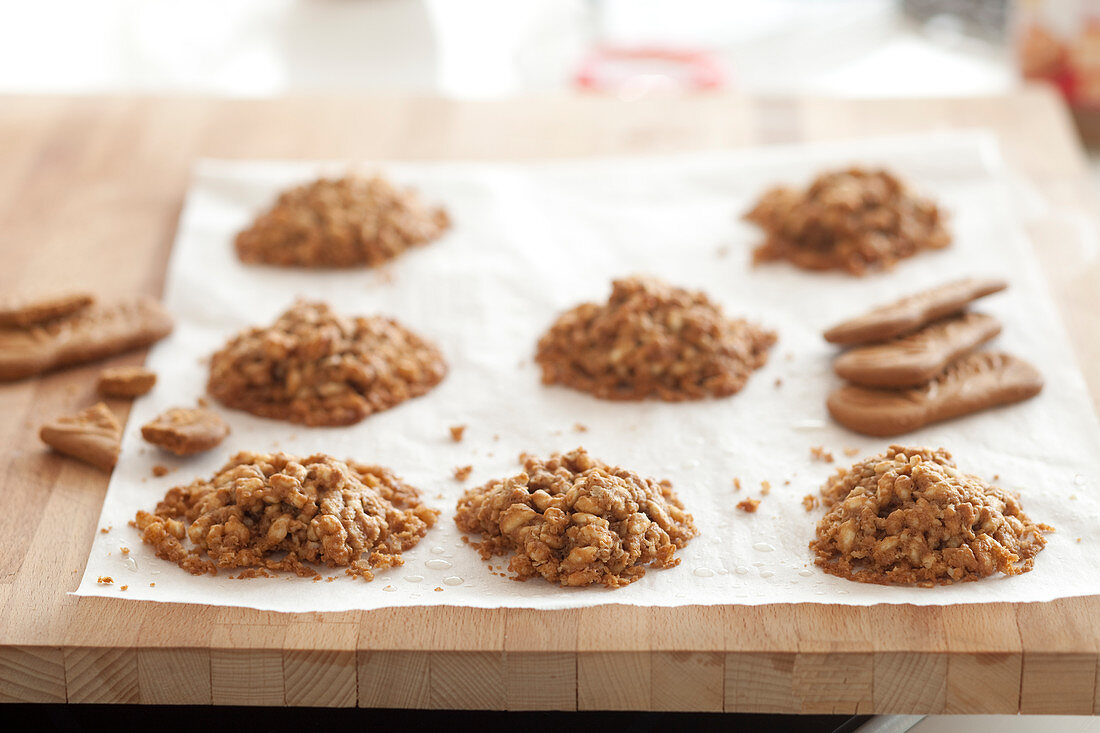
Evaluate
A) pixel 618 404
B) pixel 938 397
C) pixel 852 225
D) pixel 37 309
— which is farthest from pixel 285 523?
pixel 852 225

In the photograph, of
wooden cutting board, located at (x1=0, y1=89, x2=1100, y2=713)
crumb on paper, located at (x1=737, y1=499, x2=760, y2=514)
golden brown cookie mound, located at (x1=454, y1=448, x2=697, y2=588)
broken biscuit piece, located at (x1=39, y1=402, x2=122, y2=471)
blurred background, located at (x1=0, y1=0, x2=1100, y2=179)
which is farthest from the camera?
blurred background, located at (x1=0, y1=0, x2=1100, y2=179)

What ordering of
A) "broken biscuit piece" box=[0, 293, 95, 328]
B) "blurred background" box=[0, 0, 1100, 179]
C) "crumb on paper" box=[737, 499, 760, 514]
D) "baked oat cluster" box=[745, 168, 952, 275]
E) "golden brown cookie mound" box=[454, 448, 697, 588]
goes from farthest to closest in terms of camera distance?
"blurred background" box=[0, 0, 1100, 179] → "baked oat cluster" box=[745, 168, 952, 275] → "broken biscuit piece" box=[0, 293, 95, 328] → "crumb on paper" box=[737, 499, 760, 514] → "golden brown cookie mound" box=[454, 448, 697, 588]

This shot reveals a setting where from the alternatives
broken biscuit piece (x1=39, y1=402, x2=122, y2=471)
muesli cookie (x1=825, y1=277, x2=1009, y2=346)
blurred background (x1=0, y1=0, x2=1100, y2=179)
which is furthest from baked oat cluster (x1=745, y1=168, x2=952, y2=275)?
blurred background (x1=0, y1=0, x2=1100, y2=179)

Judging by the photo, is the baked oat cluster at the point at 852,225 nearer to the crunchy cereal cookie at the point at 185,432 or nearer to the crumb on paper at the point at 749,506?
the crumb on paper at the point at 749,506

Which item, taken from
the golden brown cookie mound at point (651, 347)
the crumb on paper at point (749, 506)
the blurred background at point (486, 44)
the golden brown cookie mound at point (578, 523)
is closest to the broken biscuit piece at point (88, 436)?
the golden brown cookie mound at point (578, 523)

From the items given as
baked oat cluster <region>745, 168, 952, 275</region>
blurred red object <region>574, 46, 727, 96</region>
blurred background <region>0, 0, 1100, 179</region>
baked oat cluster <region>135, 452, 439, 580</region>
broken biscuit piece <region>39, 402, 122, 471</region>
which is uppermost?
baked oat cluster <region>745, 168, 952, 275</region>

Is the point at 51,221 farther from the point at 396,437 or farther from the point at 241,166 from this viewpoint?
the point at 396,437

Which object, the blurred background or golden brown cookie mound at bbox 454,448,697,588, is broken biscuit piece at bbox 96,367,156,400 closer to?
golden brown cookie mound at bbox 454,448,697,588
